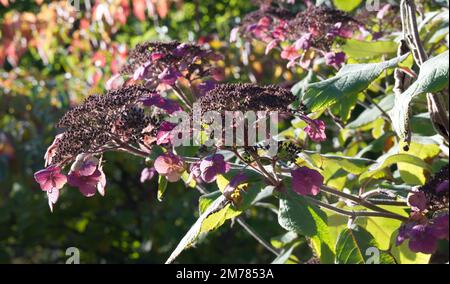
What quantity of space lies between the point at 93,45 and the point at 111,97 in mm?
3606

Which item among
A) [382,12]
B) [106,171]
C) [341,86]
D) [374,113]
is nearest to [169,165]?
[341,86]

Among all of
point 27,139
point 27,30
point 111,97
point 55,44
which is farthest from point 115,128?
point 55,44

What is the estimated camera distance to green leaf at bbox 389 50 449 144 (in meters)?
1.48

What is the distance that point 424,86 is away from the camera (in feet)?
4.92

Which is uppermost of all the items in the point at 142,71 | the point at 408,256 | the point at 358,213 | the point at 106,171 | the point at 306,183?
the point at 142,71

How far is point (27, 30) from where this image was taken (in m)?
4.77

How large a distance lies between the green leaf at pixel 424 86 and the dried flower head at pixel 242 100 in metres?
0.21

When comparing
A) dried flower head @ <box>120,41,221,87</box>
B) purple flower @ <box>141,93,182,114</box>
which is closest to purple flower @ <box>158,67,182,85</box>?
dried flower head @ <box>120,41,221,87</box>

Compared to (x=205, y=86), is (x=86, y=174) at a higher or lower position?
lower

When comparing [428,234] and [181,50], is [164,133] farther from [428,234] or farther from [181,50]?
[428,234]

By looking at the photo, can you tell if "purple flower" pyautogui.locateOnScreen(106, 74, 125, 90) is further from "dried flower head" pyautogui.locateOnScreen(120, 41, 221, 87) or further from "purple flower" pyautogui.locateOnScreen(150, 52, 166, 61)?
"purple flower" pyautogui.locateOnScreen(150, 52, 166, 61)

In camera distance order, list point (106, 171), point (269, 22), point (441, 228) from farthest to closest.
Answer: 1. point (106, 171)
2. point (269, 22)
3. point (441, 228)

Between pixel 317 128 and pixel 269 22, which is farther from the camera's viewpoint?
pixel 269 22

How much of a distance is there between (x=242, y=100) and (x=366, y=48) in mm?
691
